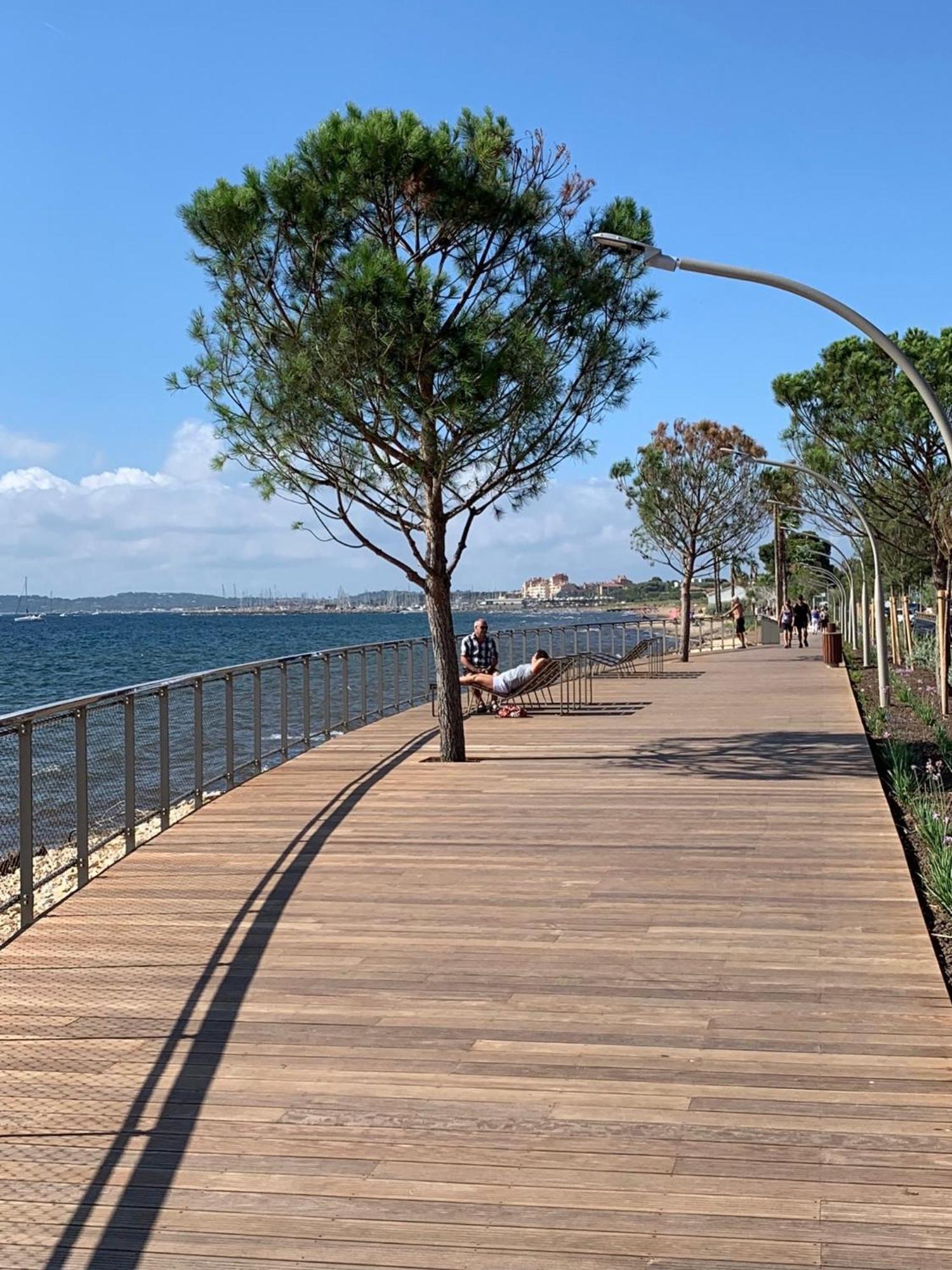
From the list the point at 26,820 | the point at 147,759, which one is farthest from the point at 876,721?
the point at 26,820

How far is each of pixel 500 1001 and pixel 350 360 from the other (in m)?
7.15

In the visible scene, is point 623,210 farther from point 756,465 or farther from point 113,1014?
point 756,465

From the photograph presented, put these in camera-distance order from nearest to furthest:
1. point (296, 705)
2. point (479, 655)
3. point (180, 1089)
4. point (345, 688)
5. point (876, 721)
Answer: point (180, 1089)
point (296, 705)
point (345, 688)
point (876, 721)
point (479, 655)

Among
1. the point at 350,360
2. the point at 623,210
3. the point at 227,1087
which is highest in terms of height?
the point at 623,210

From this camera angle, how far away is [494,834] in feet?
31.9

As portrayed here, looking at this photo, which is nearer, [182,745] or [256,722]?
[182,745]

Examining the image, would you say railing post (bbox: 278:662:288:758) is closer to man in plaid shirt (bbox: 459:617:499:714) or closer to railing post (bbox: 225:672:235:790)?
railing post (bbox: 225:672:235:790)

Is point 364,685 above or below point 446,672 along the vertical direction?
below

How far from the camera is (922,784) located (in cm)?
1229

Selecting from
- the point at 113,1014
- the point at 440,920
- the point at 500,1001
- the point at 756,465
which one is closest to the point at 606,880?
the point at 440,920

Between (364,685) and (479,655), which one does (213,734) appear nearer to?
(364,685)

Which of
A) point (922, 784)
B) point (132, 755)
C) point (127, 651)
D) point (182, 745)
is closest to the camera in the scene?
point (132, 755)

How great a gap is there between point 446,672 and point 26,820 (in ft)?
22.1

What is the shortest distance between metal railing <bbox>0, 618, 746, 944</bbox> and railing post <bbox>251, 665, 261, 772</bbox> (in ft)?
0.04
